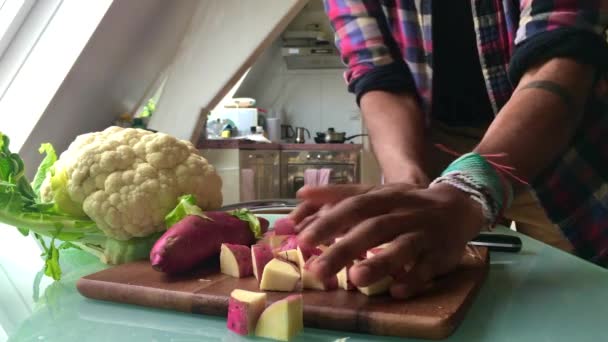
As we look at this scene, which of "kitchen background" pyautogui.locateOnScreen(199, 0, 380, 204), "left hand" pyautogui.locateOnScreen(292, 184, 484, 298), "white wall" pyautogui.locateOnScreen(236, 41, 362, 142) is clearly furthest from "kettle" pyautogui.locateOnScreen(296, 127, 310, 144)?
"left hand" pyautogui.locateOnScreen(292, 184, 484, 298)

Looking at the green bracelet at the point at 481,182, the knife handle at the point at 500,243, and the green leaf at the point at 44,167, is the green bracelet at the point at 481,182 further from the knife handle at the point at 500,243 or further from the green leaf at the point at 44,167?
the green leaf at the point at 44,167

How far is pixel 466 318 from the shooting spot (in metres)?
0.50

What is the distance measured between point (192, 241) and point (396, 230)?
0.72 ft

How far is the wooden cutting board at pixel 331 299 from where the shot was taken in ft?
1.51

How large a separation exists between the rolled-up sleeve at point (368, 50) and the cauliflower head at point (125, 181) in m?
0.48

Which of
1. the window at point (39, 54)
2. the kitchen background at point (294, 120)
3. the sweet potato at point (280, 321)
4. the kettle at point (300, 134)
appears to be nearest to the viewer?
the sweet potato at point (280, 321)

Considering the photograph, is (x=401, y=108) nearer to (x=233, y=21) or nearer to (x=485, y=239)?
(x=485, y=239)

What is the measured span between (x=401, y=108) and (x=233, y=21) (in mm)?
1291

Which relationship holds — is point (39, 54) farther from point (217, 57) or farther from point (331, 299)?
point (331, 299)

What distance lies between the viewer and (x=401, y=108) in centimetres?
110

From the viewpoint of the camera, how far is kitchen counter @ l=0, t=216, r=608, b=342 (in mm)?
455

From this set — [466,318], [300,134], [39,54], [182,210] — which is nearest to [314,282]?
[466,318]

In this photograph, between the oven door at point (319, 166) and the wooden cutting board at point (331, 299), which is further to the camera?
the oven door at point (319, 166)

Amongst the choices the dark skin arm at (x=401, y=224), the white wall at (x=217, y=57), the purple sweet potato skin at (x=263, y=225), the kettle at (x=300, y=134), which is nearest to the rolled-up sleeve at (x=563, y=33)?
the dark skin arm at (x=401, y=224)
